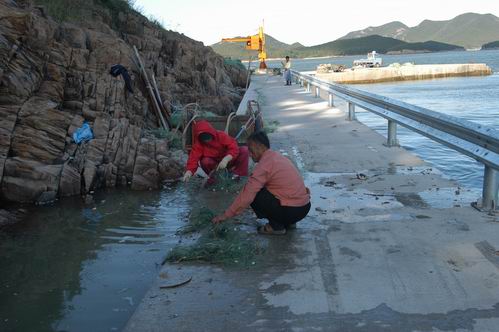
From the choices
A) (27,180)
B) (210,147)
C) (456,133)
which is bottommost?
(27,180)

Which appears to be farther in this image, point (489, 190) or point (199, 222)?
point (199, 222)

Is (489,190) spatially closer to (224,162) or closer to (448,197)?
(448,197)

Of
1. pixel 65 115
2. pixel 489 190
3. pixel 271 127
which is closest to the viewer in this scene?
pixel 489 190

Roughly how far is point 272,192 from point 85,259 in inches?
82.9

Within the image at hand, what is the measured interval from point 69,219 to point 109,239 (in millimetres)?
1110

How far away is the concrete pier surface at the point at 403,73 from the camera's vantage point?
172 ft

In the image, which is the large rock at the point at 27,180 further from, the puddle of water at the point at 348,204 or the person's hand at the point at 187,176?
the puddle of water at the point at 348,204

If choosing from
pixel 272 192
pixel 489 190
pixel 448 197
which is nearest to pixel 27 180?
A: pixel 272 192

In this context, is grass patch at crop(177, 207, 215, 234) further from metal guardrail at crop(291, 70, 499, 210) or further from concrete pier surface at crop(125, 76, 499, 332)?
metal guardrail at crop(291, 70, 499, 210)

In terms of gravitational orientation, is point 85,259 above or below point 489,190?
below

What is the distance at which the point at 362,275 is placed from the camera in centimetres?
432

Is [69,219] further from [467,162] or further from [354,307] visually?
[467,162]

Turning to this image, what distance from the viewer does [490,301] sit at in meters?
3.77

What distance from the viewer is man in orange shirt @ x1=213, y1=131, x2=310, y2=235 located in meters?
5.06
